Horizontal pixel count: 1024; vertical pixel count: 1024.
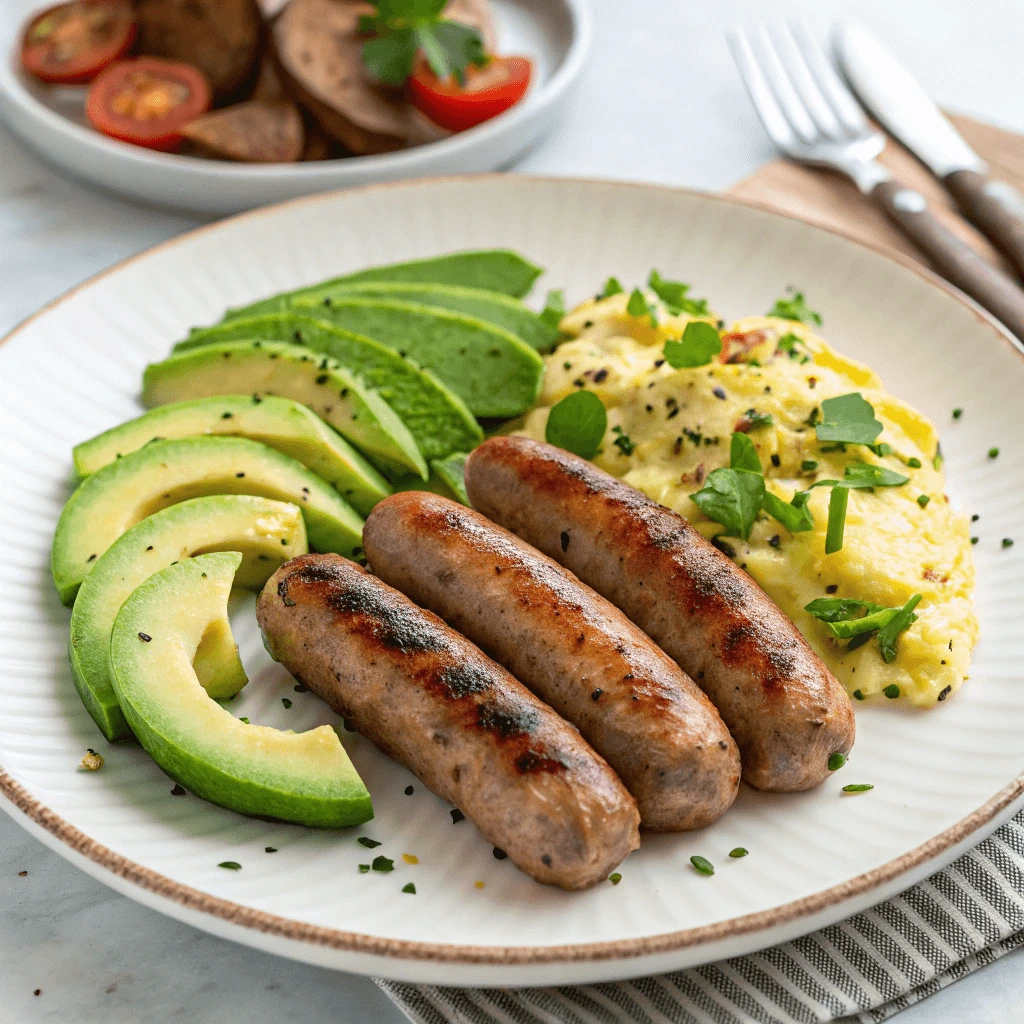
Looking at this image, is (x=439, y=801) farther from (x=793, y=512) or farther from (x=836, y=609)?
(x=793, y=512)

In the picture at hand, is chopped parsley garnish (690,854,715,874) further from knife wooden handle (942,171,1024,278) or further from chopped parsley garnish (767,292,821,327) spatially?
knife wooden handle (942,171,1024,278)

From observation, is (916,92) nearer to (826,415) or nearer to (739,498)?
(826,415)

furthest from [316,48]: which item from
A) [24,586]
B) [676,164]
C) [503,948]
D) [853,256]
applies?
[503,948]

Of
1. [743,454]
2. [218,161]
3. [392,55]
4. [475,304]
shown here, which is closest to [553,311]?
[475,304]

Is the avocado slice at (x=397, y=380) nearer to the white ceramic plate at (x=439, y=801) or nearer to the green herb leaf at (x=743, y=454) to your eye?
the white ceramic plate at (x=439, y=801)

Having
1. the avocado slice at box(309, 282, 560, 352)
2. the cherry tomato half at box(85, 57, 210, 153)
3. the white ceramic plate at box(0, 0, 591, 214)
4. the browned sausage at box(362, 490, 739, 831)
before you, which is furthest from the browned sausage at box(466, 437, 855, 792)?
the cherry tomato half at box(85, 57, 210, 153)
